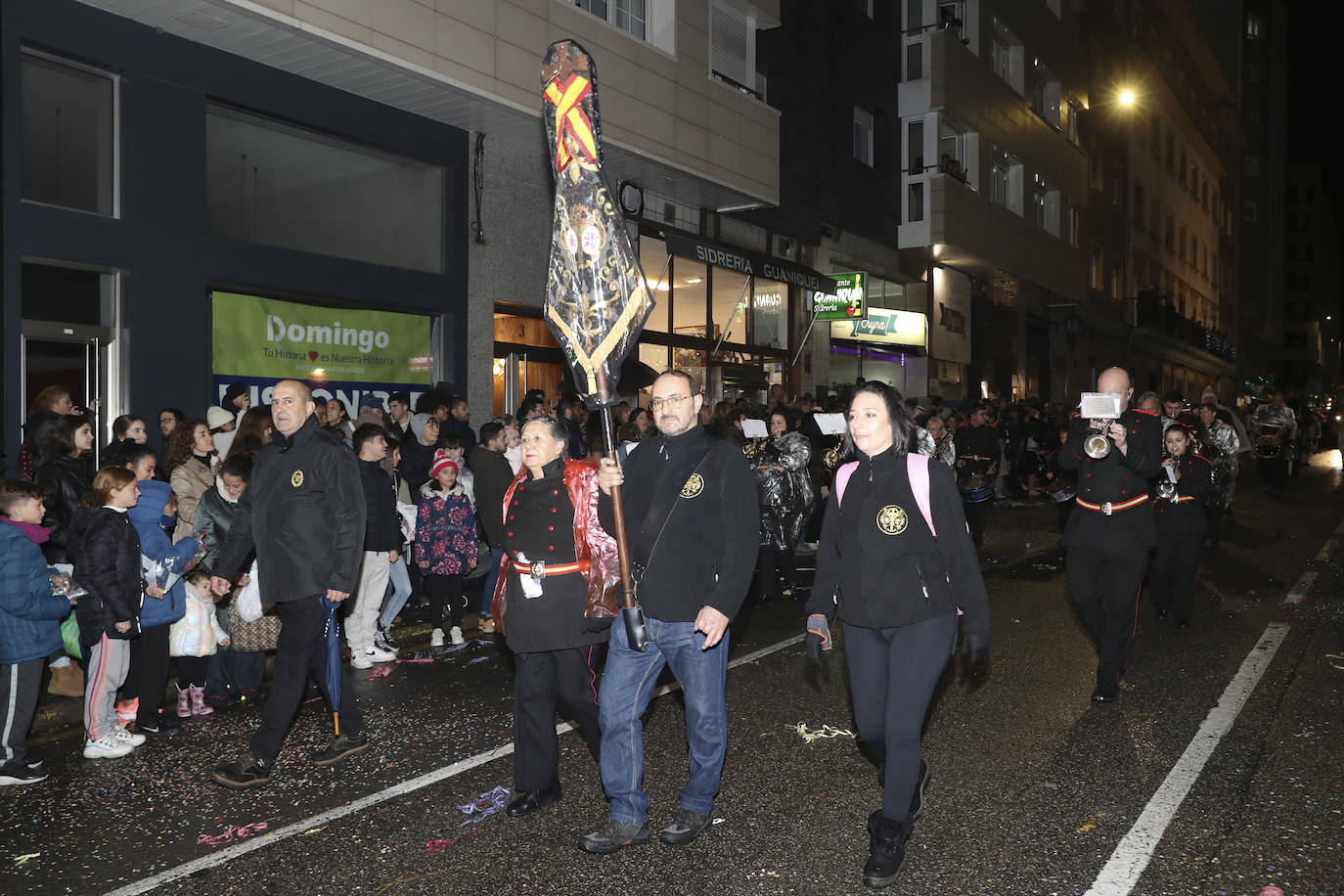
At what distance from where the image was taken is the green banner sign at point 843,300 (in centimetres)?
2281

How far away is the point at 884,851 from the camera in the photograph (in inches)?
165

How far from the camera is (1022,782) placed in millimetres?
5312

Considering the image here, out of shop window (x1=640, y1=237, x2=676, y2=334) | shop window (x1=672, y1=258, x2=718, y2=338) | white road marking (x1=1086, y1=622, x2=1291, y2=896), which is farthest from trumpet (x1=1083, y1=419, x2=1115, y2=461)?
shop window (x1=672, y1=258, x2=718, y2=338)

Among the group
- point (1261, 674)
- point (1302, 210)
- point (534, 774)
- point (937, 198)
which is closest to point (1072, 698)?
point (1261, 674)

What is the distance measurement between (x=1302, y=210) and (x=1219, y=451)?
11528 centimetres

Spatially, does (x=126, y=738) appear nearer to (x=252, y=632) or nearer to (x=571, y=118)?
(x=252, y=632)

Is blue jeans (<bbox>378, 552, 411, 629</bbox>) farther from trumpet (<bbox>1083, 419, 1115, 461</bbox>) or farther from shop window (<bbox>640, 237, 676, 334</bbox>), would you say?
shop window (<bbox>640, 237, 676, 334</bbox>)

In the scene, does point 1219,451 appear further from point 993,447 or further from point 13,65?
point 13,65

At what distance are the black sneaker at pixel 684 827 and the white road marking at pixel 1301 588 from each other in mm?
8163

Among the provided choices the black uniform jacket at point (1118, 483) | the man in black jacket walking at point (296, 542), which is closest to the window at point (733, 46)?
the black uniform jacket at point (1118, 483)

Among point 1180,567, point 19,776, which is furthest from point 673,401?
point 1180,567

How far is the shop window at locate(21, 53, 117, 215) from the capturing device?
10.3m

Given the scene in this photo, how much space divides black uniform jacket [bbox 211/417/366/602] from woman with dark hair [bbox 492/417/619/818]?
1132 mm

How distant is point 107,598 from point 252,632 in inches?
38.7
